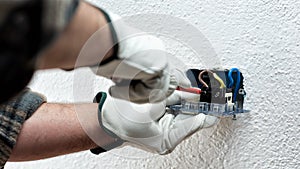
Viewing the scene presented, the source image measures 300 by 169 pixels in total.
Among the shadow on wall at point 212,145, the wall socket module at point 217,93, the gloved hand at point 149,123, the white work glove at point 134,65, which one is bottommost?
the shadow on wall at point 212,145

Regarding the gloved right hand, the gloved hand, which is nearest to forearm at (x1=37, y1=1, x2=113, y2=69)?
the gloved right hand

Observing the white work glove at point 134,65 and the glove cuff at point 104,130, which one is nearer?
the white work glove at point 134,65

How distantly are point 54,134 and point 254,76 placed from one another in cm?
33

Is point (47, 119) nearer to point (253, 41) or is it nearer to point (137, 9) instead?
point (137, 9)

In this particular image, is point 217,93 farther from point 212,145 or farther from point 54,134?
point 54,134

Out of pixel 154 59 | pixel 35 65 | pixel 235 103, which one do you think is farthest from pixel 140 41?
pixel 235 103

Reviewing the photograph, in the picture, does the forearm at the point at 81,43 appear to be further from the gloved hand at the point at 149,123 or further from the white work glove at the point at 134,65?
the gloved hand at the point at 149,123

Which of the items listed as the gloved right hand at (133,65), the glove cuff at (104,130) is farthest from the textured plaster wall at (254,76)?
the gloved right hand at (133,65)

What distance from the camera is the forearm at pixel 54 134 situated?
0.65 meters

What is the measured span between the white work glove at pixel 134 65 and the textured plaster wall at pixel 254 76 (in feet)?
0.82

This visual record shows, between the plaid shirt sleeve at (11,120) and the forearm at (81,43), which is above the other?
the forearm at (81,43)

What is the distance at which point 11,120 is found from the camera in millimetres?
617

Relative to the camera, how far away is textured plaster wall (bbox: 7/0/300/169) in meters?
0.62

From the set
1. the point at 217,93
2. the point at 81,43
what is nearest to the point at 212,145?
the point at 217,93
